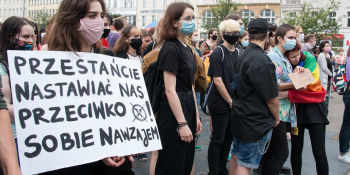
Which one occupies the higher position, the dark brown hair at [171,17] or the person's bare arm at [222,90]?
the dark brown hair at [171,17]

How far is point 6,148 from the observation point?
1697mm

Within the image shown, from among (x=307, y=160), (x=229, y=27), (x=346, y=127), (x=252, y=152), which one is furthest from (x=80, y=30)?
(x=346, y=127)

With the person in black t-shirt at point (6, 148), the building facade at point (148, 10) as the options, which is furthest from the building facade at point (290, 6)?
the person in black t-shirt at point (6, 148)

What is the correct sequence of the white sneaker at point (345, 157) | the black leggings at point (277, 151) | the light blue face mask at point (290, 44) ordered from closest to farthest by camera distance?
1. the black leggings at point (277, 151)
2. the light blue face mask at point (290, 44)
3. the white sneaker at point (345, 157)

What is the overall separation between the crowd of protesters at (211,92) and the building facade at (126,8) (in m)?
56.6

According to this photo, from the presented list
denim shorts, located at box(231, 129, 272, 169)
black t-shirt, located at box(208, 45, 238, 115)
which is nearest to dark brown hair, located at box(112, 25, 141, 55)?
black t-shirt, located at box(208, 45, 238, 115)

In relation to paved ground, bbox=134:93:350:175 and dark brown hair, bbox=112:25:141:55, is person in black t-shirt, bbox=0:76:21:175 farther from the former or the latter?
dark brown hair, bbox=112:25:141:55

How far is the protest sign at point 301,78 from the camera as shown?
370cm

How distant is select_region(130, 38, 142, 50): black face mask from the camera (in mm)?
5289

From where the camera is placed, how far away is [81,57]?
2086mm

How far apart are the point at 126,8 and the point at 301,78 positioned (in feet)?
195

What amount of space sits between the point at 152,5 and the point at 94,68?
5699 cm

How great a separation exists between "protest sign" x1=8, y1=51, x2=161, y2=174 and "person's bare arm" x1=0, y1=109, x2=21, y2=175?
0.06m

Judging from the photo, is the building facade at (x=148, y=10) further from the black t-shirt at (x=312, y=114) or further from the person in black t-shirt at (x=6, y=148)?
the person in black t-shirt at (x=6, y=148)
